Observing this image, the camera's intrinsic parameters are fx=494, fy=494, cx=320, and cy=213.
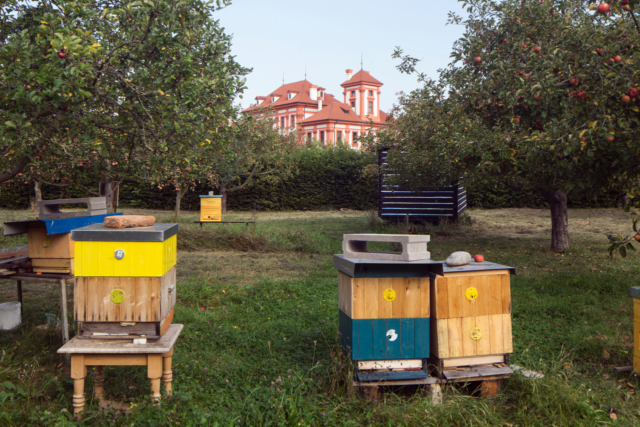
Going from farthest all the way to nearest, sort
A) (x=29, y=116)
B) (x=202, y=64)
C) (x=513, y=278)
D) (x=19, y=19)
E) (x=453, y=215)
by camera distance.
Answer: (x=453, y=215) < (x=513, y=278) < (x=202, y=64) < (x=19, y=19) < (x=29, y=116)

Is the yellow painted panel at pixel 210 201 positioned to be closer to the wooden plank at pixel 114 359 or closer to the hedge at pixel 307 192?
the wooden plank at pixel 114 359

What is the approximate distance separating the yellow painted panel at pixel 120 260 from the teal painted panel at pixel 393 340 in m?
1.65

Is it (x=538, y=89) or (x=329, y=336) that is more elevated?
(x=538, y=89)

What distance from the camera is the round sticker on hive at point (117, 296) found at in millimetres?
3332

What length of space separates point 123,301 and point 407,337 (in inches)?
79.1

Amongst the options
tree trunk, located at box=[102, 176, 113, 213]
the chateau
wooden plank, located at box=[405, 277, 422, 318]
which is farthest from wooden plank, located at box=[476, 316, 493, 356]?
the chateau

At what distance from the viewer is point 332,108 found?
197 feet

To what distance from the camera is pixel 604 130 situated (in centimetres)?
479

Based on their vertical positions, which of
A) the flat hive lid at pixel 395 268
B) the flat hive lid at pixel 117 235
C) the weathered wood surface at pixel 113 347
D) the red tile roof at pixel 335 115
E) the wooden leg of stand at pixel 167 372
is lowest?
the wooden leg of stand at pixel 167 372

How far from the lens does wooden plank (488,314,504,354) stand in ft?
12.1

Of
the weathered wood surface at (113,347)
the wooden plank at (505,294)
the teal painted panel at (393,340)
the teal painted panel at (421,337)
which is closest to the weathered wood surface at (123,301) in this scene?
the weathered wood surface at (113,347)

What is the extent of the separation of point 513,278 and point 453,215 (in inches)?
282

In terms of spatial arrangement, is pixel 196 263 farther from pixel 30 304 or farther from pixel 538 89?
pixel 538 89

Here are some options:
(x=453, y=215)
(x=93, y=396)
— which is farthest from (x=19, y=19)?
(x=453, y=215)
